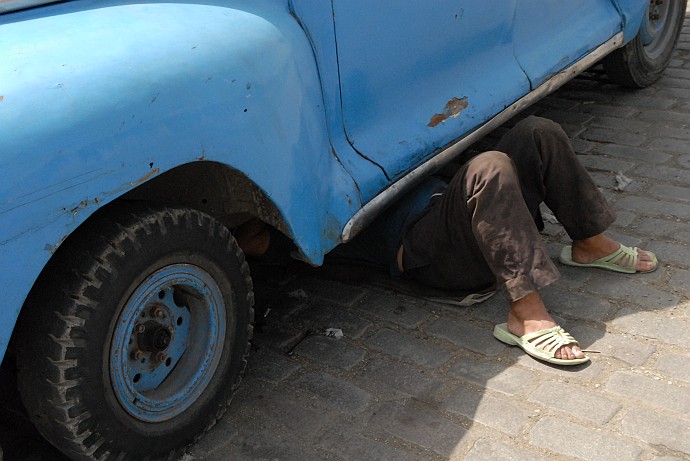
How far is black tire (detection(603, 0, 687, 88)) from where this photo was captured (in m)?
4.98

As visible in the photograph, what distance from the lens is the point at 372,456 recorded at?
8.27 feet

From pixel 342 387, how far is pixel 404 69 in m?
1.14

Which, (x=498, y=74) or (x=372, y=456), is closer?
(x=372, y=456)

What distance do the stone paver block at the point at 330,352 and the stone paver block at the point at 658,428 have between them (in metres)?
0.92

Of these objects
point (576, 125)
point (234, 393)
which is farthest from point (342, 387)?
point (576, 125)

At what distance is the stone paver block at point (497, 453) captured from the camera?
2.45 m

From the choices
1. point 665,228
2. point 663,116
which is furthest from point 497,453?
point 663,116

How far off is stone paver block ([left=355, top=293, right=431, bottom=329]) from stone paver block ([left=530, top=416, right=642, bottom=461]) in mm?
735

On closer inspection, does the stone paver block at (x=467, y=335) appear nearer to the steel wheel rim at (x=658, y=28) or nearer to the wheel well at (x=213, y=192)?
the wheel well at (x=213, y=192)

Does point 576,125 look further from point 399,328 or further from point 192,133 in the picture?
point 192,133

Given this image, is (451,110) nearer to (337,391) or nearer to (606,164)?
(337,391)

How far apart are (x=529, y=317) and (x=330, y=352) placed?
2.32 feet

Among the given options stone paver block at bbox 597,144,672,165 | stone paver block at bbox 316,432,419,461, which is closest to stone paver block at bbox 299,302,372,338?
stone paver block at bbox 316,432,419,461

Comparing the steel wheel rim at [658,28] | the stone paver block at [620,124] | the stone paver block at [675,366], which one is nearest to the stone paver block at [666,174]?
the stone paver block at [620,124]
